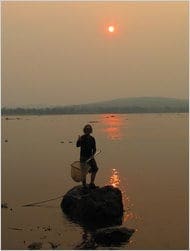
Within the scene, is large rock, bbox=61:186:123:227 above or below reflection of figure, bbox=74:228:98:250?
above

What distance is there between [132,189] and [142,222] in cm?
791

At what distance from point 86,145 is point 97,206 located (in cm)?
226

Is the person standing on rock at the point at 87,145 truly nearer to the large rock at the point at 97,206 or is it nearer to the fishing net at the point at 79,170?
the fishing net at the point at 79,170

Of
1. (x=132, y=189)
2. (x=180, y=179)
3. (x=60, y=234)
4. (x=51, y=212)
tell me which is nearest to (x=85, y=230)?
(x=60, y=234)

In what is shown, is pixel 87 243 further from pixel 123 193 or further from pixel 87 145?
pixel 123 193

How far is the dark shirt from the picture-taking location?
628 inches

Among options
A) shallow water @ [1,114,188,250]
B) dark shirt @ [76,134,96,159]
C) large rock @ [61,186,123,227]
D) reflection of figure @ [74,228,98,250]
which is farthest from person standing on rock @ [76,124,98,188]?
shallow water @ [1,114,188,250]

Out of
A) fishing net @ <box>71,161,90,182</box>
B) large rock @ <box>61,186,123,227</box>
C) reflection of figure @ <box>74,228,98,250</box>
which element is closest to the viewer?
reflection of figure @ <box>74,228,98,250</box>

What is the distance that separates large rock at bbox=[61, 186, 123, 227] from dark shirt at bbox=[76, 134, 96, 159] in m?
1.38

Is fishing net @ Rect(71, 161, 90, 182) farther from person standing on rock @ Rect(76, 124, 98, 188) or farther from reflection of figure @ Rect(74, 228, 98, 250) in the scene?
reflection of figure @ Rect(74, 228, 98, 250)

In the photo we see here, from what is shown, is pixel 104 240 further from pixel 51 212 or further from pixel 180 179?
pixel 180 179

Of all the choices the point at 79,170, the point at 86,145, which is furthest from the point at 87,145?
the point at 79,170

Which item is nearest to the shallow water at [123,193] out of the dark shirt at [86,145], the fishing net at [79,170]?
the fishing net at [79,170]

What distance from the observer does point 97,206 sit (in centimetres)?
1662
